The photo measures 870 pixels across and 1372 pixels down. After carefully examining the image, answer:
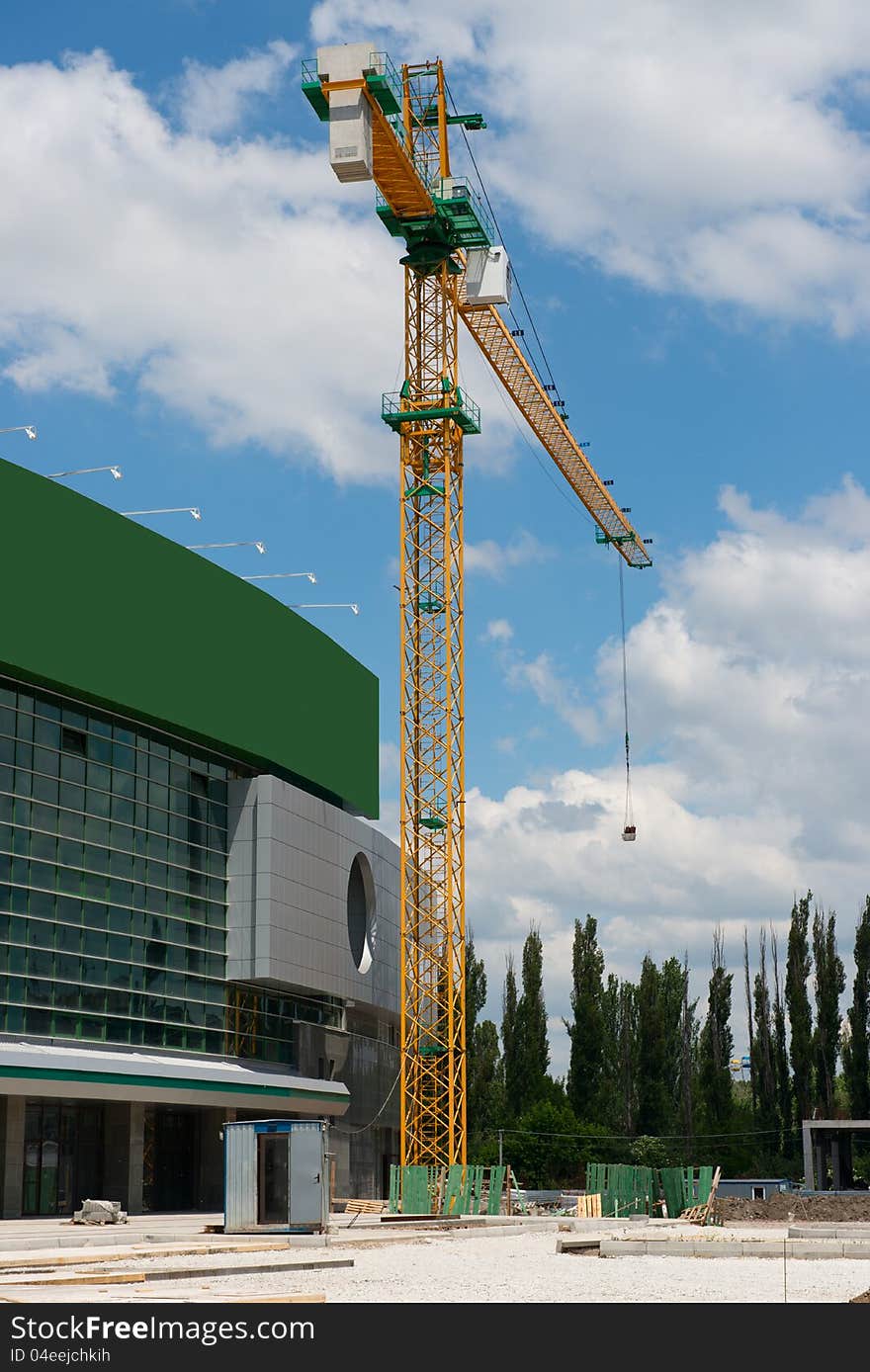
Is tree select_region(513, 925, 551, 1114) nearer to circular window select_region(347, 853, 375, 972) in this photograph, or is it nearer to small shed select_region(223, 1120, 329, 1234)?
circular window select_region(347, 853, 375, 972)

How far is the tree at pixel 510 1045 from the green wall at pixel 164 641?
30352mm

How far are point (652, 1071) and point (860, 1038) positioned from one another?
1317 centimetres

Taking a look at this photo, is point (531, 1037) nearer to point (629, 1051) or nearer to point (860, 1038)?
point (629, 1051)

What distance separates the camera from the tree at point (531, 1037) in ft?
314

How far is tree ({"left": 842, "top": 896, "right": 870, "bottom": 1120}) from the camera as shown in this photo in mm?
86125

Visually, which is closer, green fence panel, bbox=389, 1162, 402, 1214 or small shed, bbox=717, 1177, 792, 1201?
green fence panel, bbox=389, 1162, 402, 1214

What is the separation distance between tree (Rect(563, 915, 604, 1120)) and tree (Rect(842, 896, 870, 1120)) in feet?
48.9

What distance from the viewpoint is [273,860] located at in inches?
2408
